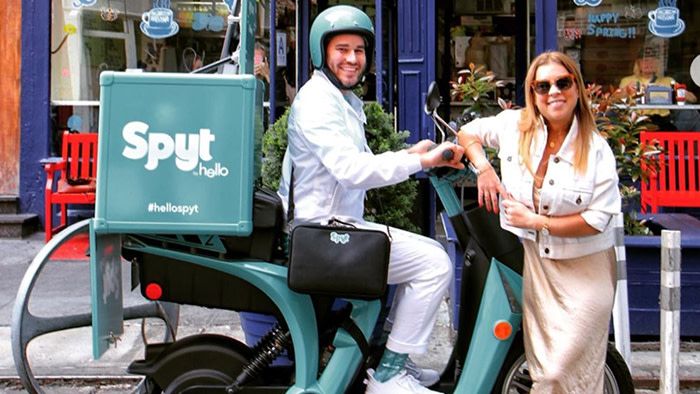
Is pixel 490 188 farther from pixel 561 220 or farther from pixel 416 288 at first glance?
pixel 416 288

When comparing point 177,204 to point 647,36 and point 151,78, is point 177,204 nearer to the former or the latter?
point 151,78

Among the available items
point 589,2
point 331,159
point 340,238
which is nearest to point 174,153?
point 331,159

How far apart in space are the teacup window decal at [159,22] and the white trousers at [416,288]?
20.3 feet

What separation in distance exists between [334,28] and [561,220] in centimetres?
114

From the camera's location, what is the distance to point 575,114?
3213 millimetres

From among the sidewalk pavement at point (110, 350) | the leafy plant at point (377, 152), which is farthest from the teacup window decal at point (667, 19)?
the leafy plant at point (377, 152)

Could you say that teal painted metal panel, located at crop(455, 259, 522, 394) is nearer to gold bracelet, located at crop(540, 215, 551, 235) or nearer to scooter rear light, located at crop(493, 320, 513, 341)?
scooter rear light, located at crop(493, 320, 513, 341)

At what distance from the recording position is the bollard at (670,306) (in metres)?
3.80

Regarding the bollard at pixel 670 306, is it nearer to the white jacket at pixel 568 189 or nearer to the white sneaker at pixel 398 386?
the white jacket at pixel 568 189

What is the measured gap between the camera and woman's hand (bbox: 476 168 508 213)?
3240mm

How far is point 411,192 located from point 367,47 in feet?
5.71

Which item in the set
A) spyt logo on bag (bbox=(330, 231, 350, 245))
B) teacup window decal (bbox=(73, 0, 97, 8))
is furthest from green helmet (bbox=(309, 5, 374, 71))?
teacup window decal (bbox=(73, 0, 97, 8))

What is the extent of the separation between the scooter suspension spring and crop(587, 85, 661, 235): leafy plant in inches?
110

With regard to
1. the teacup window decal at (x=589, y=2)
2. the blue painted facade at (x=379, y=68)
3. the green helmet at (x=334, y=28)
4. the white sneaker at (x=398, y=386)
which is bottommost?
the white sneaker at (x=398, y=386)
